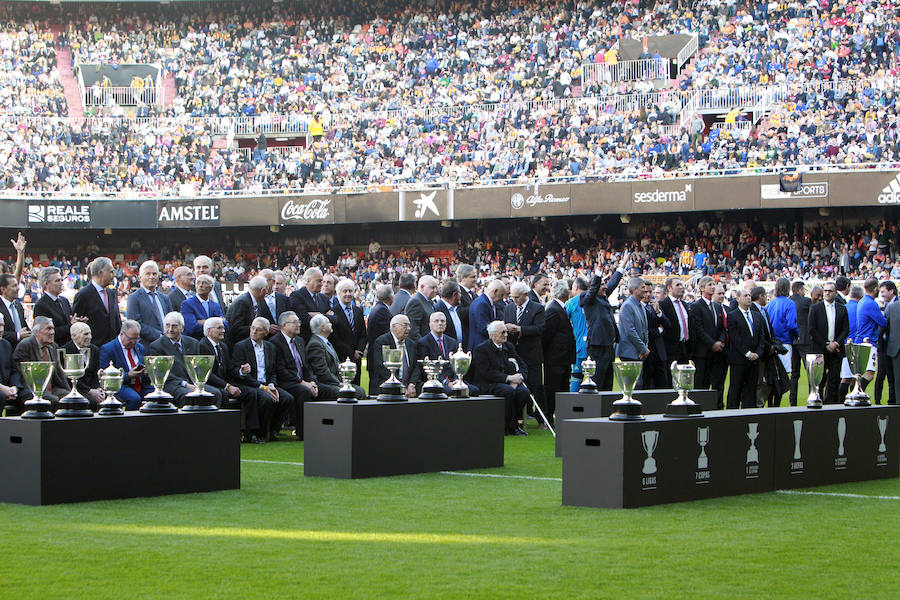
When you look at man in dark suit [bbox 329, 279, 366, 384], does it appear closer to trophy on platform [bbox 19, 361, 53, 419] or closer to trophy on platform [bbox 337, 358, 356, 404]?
trophy on platform [bbox 337, 358, 356, 404]

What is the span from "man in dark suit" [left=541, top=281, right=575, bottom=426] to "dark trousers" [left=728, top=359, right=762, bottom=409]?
7.33 ft

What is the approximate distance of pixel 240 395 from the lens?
540 inches

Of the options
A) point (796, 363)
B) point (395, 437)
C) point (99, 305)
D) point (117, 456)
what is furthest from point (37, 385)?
point (796, 363)

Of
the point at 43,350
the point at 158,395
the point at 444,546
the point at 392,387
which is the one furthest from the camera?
the point at 43,350

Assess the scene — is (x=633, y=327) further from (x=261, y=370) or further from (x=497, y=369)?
(x=261, y=370)

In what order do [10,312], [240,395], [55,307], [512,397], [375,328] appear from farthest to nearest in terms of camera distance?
[375,328], [512,397], [240,395], [55,307], [10,312]

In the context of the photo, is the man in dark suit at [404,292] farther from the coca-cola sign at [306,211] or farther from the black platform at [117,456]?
the coca-cola sign at [306,211]

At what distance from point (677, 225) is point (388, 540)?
110 ft

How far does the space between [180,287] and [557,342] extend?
4.79 m

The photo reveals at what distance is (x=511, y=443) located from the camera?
14008mm

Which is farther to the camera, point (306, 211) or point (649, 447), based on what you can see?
point (306, 211)

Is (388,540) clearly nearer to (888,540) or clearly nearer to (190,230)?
(888,540)

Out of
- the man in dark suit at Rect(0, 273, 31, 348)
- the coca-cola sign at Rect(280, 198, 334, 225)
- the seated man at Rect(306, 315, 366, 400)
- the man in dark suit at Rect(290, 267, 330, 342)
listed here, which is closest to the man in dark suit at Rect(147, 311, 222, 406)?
the man in dark suit at Rect(0, 273, 31, 348)

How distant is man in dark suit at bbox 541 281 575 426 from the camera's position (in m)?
15.8
